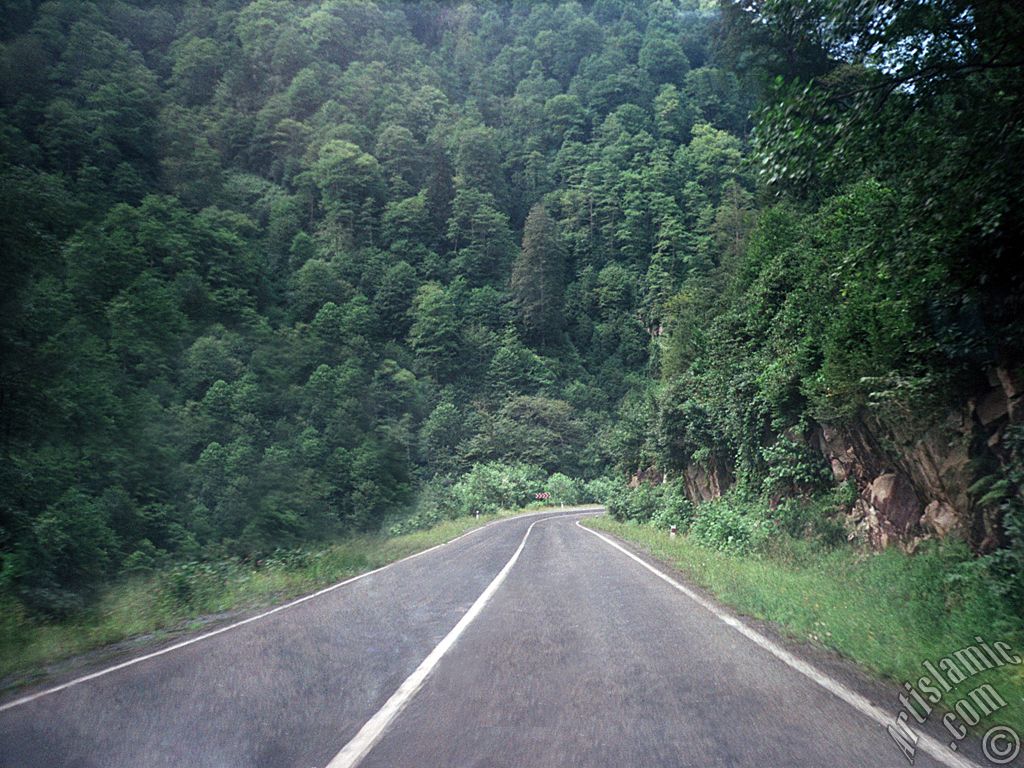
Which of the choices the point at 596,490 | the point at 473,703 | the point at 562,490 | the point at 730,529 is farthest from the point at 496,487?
the point at 473,703

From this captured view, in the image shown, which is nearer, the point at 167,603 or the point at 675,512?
the point at 167,603

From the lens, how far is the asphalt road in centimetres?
384

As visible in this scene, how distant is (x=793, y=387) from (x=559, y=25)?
129 meters

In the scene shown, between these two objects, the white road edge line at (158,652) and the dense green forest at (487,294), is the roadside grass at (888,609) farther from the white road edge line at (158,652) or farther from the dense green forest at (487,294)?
the white road edge line at (158,652)

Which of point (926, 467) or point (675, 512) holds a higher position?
point (926, 467)

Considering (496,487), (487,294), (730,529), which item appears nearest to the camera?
(730,529)

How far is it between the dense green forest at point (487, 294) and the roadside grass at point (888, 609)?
0.54 m

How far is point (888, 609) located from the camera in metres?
6.79

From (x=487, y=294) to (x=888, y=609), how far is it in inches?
2796

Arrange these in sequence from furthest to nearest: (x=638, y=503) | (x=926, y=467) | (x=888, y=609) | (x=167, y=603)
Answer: (x=638, y=503) → (x=167, y=603) → (x=926, y=467) → (x=888, y=609)

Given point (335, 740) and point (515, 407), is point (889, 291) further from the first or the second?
point (515, 407)

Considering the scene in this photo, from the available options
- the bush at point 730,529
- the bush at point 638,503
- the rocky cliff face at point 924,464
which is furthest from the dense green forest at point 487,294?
the bush at point 730,529

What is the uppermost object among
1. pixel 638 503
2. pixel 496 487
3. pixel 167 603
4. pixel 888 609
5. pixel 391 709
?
pixel 167 603

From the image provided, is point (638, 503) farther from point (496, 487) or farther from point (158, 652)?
point (496, 487)
